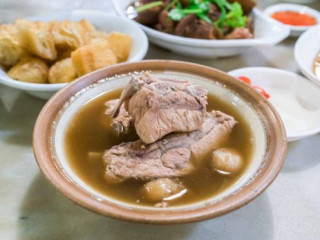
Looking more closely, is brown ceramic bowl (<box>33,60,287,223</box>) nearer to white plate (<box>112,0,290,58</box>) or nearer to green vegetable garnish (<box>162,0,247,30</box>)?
white plate (<box>112,0,290,58</box>)

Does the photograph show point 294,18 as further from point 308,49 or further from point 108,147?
point 108,147

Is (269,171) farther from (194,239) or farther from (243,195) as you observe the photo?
(194,239)

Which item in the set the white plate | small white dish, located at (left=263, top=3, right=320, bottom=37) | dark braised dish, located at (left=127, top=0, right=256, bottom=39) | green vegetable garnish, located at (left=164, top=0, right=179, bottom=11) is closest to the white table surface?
the white plate

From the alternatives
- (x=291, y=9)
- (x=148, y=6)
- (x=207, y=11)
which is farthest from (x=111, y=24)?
(x=291, y=9)

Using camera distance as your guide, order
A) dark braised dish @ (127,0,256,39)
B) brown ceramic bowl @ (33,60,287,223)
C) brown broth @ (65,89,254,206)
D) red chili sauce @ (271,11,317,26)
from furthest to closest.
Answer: red chili sauce @ (271,11,317,26) < dark braised dish @ (127,0,256,39) < brown broth @ (65,89,254,206) < brown ceramic bowl @ (33,60,287,223)

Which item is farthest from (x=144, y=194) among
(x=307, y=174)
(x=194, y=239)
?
(x=307, y=174)

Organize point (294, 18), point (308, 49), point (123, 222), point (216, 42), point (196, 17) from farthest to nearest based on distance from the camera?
point (294, 18)
point (196, 17)
point (308, 49)
point (216, 42)
point (123, 222)

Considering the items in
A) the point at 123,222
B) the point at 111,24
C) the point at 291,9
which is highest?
the point at 111,24
